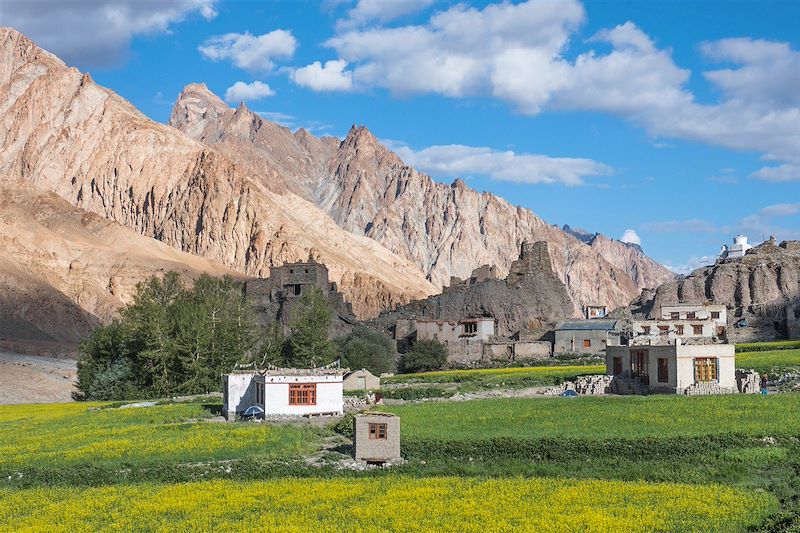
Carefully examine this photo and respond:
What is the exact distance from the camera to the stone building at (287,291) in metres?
101

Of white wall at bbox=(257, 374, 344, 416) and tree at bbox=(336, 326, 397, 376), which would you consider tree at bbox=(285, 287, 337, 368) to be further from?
white wall at bbox=(257, 374, 344, 416)

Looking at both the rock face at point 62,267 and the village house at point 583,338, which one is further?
the rock face at point 62,267

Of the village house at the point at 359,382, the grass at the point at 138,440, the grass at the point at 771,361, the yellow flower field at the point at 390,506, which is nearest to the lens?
the yellow flower field at the point at 390,506

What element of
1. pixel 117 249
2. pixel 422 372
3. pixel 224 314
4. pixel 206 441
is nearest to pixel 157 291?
pixel 224 314

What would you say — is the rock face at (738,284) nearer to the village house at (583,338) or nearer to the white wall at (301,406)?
the village house at (583,338)

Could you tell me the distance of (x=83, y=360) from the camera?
80.8m

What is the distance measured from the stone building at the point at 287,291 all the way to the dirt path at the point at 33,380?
811 inches

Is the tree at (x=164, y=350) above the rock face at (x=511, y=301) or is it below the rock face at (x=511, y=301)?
below

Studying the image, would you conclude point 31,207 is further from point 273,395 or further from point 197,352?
point 273,395

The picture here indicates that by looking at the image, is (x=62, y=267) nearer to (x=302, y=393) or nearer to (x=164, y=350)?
(x=164, y=350)

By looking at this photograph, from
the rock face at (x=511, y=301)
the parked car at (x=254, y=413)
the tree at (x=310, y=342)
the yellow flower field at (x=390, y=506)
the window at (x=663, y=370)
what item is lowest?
the yellow flower field at (x=390, y=506)

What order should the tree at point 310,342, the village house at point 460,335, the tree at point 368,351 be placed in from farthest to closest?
the village house at point 460,335
the tree at point 368,351
the tree at point 310,342

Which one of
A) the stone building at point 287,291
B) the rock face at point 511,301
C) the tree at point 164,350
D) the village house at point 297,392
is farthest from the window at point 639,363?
the stone building at point 287,291

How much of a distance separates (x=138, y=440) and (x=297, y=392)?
10565mm
